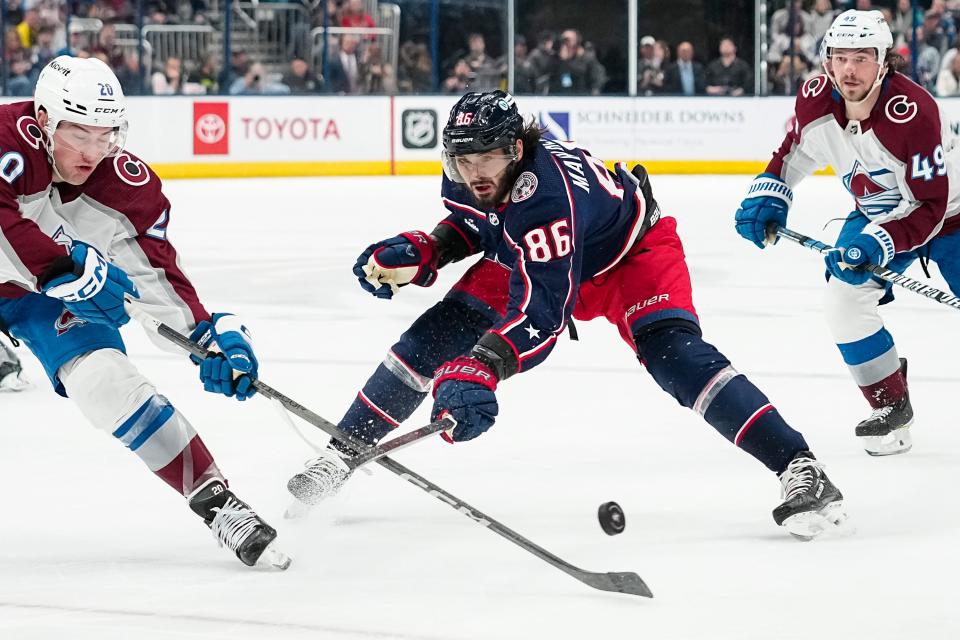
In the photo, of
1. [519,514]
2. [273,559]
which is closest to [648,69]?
[519,514]

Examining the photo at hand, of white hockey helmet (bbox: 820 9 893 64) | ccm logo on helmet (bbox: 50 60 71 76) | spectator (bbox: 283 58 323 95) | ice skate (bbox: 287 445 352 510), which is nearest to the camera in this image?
ccm logo on helmet (bbox: 50 60 71 76)

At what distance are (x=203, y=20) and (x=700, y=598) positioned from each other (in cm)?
975

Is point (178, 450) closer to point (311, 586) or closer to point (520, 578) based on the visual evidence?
point (311, 586)

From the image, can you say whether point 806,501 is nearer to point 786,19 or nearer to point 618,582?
point 618,582

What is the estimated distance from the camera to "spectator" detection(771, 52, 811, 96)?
438 inches

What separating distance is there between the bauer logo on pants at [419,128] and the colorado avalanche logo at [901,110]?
7632 mm

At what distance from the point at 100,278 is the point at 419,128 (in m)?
8.54

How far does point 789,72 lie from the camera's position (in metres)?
11.2

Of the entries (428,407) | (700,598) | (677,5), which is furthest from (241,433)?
(677,5)

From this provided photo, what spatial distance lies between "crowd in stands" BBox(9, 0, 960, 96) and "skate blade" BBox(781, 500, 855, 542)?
8549mm

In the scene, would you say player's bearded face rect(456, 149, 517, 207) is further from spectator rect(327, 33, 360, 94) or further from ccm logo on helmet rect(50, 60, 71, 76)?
spectator rect(327, 33, 360, 94)

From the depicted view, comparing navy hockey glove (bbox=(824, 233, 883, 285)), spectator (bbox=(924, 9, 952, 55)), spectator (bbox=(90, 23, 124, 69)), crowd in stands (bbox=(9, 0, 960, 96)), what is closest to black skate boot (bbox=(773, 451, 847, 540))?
navy hockey glove (bbox=(824, 233, 883, 285))

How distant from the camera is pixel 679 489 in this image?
2904 millimetres

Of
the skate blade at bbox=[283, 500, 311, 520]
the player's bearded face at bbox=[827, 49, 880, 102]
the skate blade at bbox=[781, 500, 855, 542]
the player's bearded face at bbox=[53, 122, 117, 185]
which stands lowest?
the skate blade at bbox=[283, 500, 311, 520]
